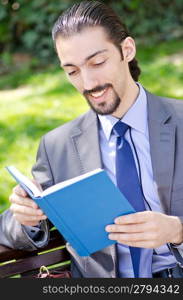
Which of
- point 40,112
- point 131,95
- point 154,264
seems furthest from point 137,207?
point 40,112

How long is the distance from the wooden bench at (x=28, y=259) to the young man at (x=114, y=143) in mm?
115

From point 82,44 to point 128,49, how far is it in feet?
0.99

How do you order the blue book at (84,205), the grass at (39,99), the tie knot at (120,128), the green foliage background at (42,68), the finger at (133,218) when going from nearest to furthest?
the blue book at (84,205), the finger at (133,218), the tie knot at (120,128), the grass at (39,99), the green foliage background at (42,68)

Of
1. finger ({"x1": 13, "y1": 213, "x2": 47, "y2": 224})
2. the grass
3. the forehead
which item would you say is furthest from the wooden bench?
the grass

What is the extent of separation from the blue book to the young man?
0.21m

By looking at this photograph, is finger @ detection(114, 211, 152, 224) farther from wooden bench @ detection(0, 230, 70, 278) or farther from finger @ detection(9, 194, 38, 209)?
wooden bench @ detection(0, 230, 70, 278)

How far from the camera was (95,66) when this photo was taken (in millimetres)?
2387

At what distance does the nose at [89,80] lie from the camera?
2.37 metres

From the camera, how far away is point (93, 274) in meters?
2.48

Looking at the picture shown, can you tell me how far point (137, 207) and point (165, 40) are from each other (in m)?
7.58

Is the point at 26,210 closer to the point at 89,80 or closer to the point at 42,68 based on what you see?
the point at 89,80

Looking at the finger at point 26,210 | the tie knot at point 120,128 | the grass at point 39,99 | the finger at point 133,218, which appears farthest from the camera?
the grass at point 39,99

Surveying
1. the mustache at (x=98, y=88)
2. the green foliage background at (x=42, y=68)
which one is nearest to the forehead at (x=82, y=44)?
the mustache at (x=98, y=88)

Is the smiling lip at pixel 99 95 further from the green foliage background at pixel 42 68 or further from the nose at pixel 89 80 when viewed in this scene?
the green foliage background at pixel 42 68
